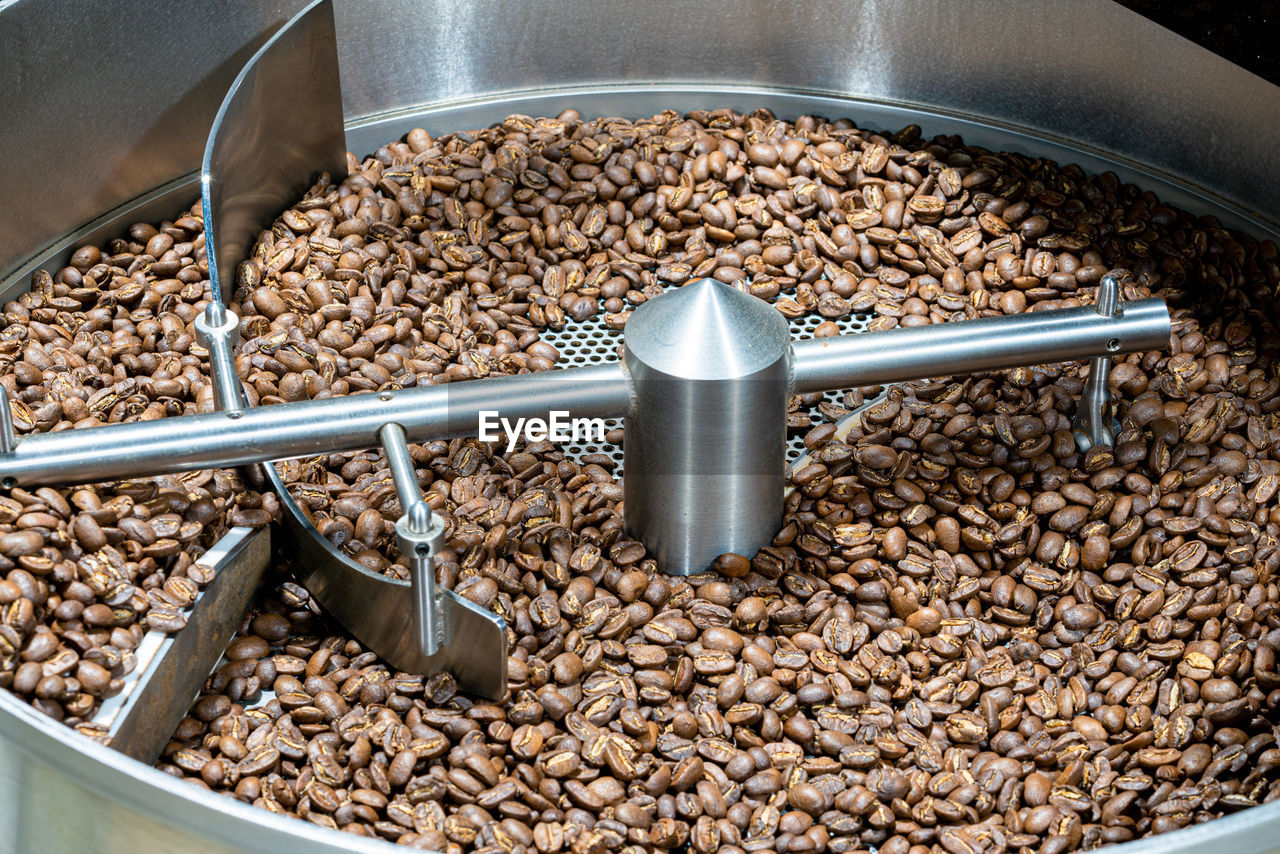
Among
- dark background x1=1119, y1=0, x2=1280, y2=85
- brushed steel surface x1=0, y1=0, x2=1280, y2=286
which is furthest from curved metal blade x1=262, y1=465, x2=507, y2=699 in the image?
dark background x1=1119, y1=0, x2=1280, y2=85

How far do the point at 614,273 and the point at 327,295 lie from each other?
34 cm

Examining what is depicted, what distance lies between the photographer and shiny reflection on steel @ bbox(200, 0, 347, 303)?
56.6 inches

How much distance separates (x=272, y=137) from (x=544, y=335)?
397mm

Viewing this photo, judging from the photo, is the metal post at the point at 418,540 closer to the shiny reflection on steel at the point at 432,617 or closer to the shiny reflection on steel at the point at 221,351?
the shiny reflection on steel at the point at 432,617

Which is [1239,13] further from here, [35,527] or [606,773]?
[35,527]

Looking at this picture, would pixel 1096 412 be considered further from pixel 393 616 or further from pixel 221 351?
pixel 221 351

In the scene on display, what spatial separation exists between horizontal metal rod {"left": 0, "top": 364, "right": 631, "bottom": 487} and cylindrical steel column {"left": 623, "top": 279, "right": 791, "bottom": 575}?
0.04 meters

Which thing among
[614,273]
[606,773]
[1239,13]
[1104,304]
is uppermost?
[1239,13]

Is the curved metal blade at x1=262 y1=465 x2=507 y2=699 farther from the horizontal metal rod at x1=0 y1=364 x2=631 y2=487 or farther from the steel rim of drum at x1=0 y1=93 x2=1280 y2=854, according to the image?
the steel rim of drum at x1=0 y1=93 x2=1280 y2=854

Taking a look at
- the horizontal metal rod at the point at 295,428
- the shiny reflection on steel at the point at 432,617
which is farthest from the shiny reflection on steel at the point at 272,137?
the shiny reflection on steel at the point at 432,617

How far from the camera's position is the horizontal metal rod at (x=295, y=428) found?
109 cm

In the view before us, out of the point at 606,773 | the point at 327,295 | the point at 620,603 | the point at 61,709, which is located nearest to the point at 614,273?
the point at 327,295

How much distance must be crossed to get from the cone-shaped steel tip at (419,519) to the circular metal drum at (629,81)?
0.77 metres

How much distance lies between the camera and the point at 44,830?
0.91 m
